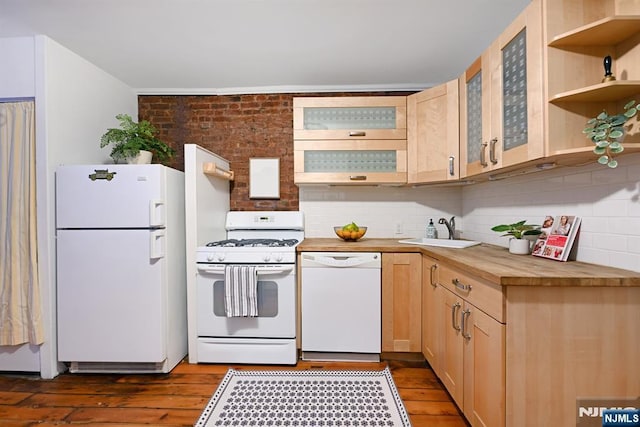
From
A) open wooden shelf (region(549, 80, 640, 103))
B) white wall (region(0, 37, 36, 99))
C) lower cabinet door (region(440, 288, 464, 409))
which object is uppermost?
white wall (region(0, 37, 36, 99))

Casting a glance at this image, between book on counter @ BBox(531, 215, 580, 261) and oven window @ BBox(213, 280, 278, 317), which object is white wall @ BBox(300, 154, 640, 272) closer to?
book on counter @ BBox(531, 215, 580, 261)

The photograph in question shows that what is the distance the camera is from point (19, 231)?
2.20 m

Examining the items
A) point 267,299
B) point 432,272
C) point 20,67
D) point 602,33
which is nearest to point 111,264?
point 267,299

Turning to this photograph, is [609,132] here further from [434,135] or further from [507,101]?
[434,135]

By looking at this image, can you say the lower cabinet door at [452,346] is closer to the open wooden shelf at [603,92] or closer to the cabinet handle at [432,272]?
the cabinet handle at [432,272]

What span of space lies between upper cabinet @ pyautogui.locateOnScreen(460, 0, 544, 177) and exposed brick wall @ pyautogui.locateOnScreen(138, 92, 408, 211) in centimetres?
171

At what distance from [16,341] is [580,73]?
3.79 metres

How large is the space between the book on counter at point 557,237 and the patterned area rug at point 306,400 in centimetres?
125

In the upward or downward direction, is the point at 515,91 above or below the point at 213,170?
above

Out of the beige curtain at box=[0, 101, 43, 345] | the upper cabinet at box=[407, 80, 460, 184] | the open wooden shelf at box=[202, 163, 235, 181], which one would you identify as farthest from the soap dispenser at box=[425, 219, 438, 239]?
the beige curtain at box=[0, 101, 43, 345]

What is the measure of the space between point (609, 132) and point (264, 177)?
264cm

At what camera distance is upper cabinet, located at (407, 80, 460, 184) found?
244 centimetres

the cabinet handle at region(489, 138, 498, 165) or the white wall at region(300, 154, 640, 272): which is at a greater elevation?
the cabinet handle at region(489, 138, 498, 165)

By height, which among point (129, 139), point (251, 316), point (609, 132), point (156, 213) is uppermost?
point (129, 139)
